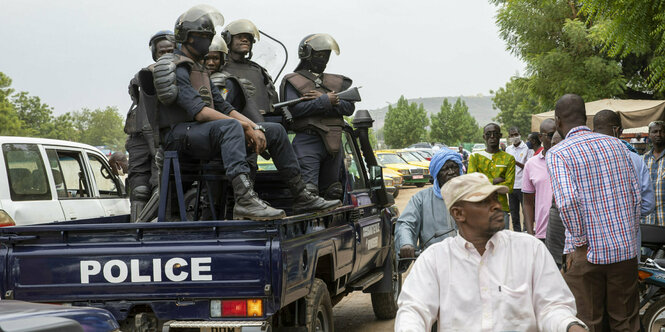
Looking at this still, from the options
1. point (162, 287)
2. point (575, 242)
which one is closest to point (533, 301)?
point (575, 242)

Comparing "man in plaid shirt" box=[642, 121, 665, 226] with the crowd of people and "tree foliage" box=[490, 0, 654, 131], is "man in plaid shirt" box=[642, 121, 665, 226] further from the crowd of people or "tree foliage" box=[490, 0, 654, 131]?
"tree foliage" box=[490, 0, 654, 131]

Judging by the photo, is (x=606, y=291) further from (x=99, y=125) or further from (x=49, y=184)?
(x=99, y=125)

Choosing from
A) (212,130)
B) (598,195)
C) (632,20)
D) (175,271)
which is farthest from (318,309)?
(632,20)

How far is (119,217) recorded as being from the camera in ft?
21.9

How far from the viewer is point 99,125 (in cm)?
12112

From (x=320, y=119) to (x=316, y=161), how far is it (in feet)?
1.20

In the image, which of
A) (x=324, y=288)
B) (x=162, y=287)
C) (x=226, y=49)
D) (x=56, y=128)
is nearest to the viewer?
(x=162, y=287)

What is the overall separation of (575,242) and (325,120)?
110 inches

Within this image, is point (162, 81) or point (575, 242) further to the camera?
point (162, 81)

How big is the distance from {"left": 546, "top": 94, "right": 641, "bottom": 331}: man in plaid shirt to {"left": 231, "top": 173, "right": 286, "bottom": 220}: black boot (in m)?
1.78

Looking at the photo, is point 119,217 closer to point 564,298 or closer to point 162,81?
point 162,81

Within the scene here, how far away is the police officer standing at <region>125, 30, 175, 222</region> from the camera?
22.4 feet

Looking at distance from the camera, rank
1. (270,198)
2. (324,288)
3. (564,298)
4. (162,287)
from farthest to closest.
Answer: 1. (270,198)
2. (324,288)
3. (162,287)
4. (564,298)

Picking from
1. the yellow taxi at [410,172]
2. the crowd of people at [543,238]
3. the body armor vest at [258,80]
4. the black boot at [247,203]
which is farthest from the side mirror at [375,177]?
the yellow taxi at [410,172]
